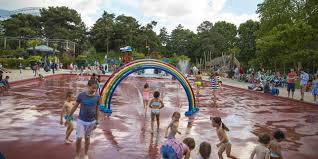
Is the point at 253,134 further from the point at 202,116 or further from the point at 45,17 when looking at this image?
the point at 45,17

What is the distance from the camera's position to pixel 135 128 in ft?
38.3

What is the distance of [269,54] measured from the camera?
29750mm

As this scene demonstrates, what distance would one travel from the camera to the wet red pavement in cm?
878

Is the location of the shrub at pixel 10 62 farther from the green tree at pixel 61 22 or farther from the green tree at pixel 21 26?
the green tree at pixel 61 22

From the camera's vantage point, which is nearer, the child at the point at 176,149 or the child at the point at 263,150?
the child at the point at 176,149

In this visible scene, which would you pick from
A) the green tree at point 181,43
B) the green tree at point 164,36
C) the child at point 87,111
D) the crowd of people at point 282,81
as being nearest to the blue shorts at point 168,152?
the child at point 87,111

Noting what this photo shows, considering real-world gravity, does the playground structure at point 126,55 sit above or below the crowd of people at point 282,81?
above

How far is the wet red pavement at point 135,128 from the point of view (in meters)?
8.78

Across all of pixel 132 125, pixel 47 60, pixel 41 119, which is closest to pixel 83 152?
pixel 132 125

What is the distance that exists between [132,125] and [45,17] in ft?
206

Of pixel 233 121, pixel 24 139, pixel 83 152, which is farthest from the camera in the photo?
pixel 233 121

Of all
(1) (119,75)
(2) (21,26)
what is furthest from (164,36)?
(1) (119,75)

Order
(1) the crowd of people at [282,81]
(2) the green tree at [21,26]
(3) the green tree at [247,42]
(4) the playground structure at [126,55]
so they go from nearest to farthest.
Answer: (1) the crowd of people at [282,81], (4) the playground structure at [126,55], (3) the green tree at [247,42], (2) the green tree at [21,26]

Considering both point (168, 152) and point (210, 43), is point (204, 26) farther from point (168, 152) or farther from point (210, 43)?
point (168, 152)
